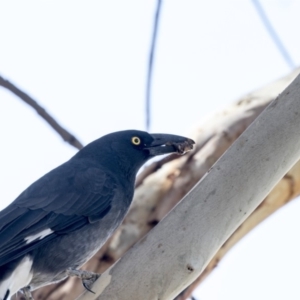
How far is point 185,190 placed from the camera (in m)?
4.66

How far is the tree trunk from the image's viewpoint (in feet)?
14.8

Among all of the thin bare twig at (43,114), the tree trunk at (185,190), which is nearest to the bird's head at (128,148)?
the tree trunk at (185,190)

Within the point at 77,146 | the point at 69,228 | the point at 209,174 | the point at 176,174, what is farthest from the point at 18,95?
the point at 209,174

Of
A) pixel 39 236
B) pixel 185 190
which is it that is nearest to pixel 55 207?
pixel 39 236

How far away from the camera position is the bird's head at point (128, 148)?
182 inches

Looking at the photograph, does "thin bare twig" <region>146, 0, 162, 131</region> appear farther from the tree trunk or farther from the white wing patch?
the white wing patch

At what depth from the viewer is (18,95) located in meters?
4.10

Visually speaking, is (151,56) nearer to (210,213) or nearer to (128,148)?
(128,148)

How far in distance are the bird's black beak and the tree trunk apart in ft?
0.73

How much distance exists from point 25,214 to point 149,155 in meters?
1.19

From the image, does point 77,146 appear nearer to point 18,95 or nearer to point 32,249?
point 18,95

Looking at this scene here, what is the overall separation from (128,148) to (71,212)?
919 mm

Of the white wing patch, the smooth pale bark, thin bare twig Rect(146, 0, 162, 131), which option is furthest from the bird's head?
the smooth pale bark

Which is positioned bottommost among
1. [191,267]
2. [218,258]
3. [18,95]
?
[218,258]
